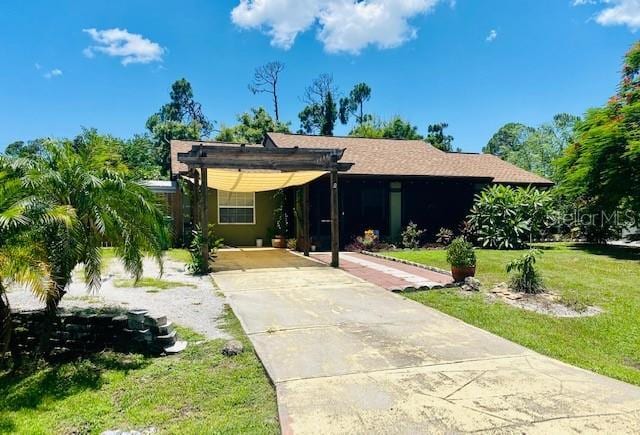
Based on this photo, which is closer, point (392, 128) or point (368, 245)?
point (368, 245)

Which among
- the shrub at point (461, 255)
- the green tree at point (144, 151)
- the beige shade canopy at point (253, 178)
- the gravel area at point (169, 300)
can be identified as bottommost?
the gravel area at point (169, 300)

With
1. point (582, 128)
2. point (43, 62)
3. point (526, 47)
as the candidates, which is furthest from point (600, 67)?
point (43, 62)

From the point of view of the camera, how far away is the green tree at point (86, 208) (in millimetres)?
5012

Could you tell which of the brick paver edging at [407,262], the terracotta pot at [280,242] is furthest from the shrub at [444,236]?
the terracotta pot at [280,242]

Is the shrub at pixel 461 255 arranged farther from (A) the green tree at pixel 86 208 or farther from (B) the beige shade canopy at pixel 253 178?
(A) the green tree at pixel 86 208

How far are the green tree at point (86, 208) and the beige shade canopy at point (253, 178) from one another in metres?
6.81

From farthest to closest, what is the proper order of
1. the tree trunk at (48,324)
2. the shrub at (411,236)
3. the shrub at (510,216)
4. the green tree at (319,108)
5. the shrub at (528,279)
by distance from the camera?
the green tree at (319,108) → the shrub at (411,236) → the shrub at (510,216) → the shrub at (528,279) → the tree trunk at (48,324)

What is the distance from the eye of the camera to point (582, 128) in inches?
623

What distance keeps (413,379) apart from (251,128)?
33177 mm

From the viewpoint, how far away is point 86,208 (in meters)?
5.34

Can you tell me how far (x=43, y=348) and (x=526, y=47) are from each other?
23338 millimetres

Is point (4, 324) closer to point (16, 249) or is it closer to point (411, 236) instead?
point (16, 249)

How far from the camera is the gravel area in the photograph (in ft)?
21.7

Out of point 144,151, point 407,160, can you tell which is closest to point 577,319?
point 407,160
